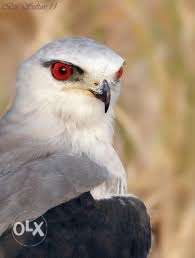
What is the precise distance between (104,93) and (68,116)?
26cm

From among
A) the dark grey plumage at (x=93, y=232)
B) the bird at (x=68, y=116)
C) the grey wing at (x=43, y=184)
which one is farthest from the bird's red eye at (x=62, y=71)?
the dark grey plumage at (x=93, y=232)

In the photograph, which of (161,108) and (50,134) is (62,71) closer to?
(50,134)

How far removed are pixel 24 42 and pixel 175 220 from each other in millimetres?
2722

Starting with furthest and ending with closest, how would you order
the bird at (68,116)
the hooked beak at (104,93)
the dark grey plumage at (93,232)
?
the hooked beak at (104,93) < the bird at (68,116) < the dark grey plumage at (93,232)

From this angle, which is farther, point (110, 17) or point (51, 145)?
point (110, 17)

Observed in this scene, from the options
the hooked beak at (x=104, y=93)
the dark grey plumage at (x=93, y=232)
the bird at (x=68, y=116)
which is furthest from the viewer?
the hooked beak at (x=104, y=93)

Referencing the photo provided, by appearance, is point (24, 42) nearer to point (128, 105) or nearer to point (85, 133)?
point (128, 105)

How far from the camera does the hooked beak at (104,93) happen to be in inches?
271

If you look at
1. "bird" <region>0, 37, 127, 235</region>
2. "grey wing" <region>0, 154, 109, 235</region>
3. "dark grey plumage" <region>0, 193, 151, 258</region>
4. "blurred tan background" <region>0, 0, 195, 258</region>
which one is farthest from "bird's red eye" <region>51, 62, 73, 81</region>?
"blurred tan background" <region>0, 0, 195, 258</region>

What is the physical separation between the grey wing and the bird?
0.03 feet

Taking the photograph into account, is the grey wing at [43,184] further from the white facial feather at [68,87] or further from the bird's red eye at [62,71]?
the bird's red eye at [62,71]

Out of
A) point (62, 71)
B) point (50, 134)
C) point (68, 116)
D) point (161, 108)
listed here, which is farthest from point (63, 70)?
point (161, 108)

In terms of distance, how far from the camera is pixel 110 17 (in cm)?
973

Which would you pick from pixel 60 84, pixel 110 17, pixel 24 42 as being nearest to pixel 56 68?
pixel 60 84
